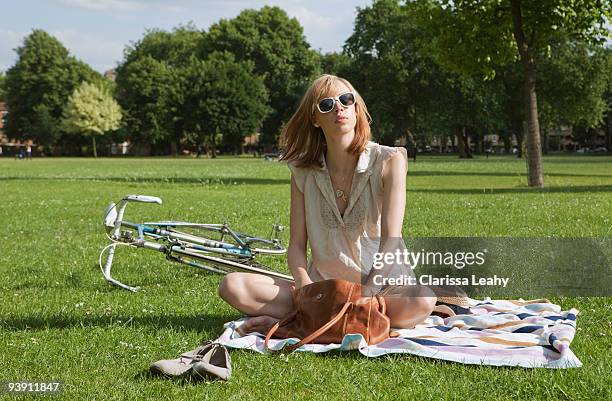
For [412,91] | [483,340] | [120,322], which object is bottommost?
[120,322]

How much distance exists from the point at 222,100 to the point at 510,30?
187ft

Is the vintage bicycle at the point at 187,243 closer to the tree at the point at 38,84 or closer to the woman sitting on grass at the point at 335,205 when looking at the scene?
the woman sitting on grass at the point at 335,205

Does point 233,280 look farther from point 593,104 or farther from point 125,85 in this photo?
point 125,85

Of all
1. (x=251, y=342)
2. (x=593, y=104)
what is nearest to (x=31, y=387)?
(x=251, y=342)

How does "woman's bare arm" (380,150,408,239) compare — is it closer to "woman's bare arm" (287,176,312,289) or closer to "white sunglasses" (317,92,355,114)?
"white sunglasses" (317,92,355,114)

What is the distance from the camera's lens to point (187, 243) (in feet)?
22.2

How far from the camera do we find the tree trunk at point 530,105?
77.3 feet

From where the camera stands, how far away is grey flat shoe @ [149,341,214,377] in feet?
14.1

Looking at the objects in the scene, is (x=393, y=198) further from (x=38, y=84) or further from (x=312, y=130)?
(x=38, y=84)

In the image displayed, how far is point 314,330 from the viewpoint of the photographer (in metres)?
5.01

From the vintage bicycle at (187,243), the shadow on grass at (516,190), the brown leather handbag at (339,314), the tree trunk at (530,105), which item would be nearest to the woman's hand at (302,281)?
the brown leather handbag at (339,314)

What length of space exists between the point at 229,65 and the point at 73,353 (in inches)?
3079

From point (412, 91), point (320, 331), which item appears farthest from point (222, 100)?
point (320, 331)

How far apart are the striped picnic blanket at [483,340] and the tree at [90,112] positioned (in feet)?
286
